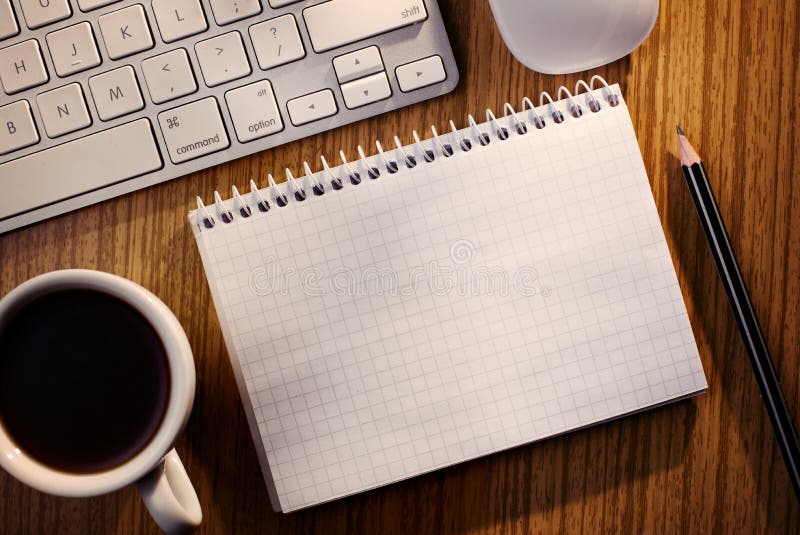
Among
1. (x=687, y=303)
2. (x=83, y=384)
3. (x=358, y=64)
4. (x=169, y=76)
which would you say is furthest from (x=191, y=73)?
(x=687, y=303)

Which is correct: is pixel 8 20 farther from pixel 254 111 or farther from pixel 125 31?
pixel 254 111

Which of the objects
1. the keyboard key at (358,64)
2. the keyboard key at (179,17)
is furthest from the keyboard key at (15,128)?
the keyboard key at (358,64)

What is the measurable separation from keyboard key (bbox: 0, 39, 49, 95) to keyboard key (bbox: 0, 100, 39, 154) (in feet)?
0.05

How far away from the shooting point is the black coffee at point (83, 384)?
0.42m

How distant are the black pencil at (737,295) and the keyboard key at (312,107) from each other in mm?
256

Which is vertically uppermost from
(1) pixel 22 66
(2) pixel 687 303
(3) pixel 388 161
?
(1) pixel 22 66

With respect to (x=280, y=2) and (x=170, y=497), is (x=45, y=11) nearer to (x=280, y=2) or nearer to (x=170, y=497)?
(x=280, y=2)

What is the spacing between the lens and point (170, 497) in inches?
→ 15.0

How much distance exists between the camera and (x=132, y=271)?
1.58 feet

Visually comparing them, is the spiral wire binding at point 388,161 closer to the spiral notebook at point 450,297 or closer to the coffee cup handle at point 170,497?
the spiral notebook at point 450,297

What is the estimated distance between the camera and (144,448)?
0.40 m

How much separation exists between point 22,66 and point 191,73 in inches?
4.8

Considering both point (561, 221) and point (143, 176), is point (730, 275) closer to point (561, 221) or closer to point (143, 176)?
point (561, 221)

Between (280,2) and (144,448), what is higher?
(280,2)
